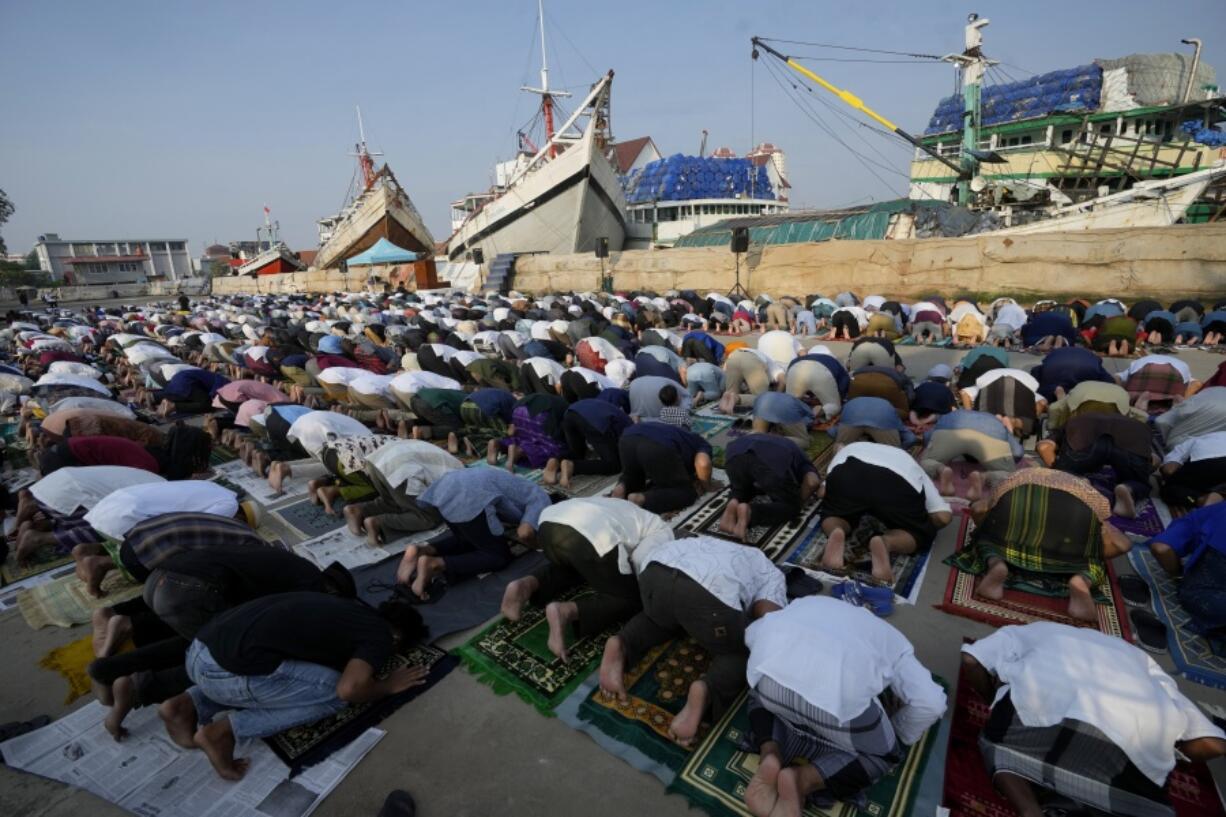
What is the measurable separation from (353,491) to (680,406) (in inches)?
108

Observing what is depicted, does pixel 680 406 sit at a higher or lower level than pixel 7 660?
higher

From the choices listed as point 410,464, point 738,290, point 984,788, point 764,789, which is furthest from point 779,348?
point 738,290

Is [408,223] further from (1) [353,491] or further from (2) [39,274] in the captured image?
(2) [39,274]

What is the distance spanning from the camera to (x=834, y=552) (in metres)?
3.24

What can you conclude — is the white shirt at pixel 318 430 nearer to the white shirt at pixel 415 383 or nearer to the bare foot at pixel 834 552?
the white shirt at pixel 415 383

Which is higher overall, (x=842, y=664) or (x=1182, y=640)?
(x=842, y=664)

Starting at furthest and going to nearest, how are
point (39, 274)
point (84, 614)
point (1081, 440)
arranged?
1. point (39, 274)
2. point (1081, 440)
3. point (84, 614)

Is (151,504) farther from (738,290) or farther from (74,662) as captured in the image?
(738,290)

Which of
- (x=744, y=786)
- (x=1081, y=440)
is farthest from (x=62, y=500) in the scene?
(x=1081, y=440)

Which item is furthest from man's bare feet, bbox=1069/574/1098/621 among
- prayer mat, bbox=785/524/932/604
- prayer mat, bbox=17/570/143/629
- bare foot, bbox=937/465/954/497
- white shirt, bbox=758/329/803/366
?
white shirt, bbox=758/329/803/366

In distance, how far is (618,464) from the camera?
15.9 feet

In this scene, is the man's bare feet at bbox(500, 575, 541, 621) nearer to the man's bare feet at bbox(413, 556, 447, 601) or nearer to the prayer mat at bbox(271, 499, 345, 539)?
the man's bare feet at bbox(413, 556, 447, 601)

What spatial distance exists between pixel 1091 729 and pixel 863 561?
5.37ft

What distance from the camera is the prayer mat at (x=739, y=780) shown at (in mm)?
1897
